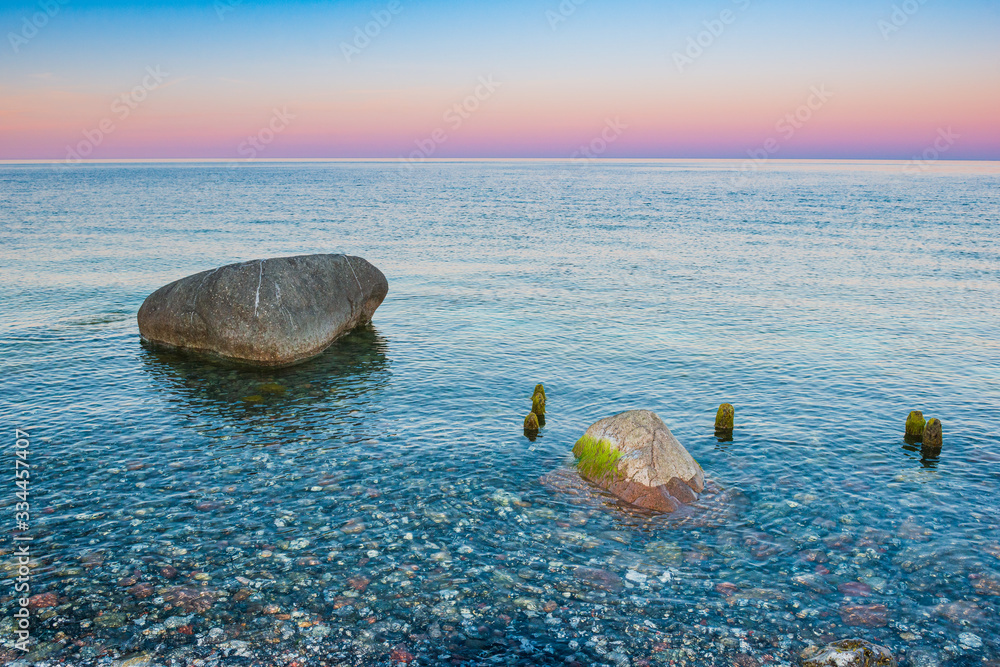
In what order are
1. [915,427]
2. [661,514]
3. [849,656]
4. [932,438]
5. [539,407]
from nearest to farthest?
[849,656], [661,514], [932,438], [915,427], [539,407]

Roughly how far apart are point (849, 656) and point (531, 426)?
10.8m

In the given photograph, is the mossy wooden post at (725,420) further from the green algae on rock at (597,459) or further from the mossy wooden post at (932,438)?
the mossy wooden post at (932,438)

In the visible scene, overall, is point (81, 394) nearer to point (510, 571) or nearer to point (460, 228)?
point (510, 571)

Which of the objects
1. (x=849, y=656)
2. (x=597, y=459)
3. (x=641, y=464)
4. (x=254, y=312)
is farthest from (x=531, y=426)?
(x=254, y=312)

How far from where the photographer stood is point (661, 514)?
15.6 meters

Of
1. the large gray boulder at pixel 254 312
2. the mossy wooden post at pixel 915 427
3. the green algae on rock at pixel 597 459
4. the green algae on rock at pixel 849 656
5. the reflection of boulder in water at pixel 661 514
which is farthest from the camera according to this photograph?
the large gray boulder at pixel 254 312

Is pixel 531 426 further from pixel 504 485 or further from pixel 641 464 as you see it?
pixel 641 464

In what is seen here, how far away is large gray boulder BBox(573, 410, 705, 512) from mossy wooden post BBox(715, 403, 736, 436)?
118 inches

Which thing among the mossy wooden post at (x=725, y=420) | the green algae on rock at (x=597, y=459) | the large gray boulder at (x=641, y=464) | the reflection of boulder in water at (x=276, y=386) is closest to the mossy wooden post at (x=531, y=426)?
the green algae on rock at (x=597, y=459)

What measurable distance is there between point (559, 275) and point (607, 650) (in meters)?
36.8

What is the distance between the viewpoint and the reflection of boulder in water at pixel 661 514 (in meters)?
15.4

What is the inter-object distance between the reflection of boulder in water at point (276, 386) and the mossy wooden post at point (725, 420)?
1130 cm

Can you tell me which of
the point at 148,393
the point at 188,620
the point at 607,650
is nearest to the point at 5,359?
the point at 148,393

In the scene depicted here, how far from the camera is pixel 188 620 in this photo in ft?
37.8
